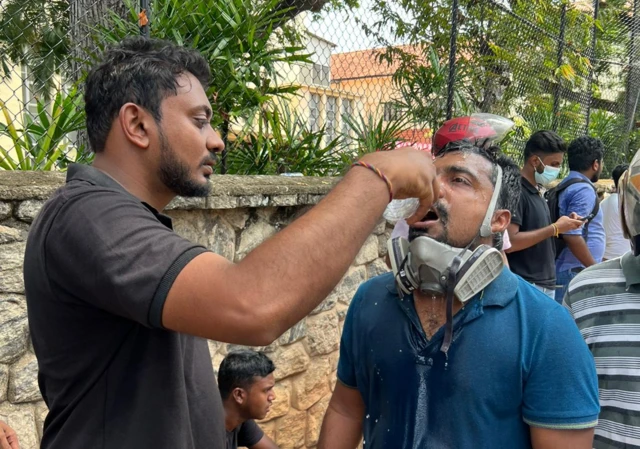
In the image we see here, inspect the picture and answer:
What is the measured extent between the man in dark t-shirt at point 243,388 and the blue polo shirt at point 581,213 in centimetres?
331

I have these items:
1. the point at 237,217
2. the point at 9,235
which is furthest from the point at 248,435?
the point at 9,235

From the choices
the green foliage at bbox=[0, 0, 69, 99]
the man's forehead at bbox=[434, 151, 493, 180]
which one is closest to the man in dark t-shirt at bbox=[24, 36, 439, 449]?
the man's forehead at bbox=[434, 151, 493, 180]

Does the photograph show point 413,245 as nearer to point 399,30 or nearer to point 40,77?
point 40,77

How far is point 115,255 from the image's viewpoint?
1112 millimetres

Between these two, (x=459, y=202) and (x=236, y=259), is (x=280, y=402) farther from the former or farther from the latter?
(x=459, y=202)

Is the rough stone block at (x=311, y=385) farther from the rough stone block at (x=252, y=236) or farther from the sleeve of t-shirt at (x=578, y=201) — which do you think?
the sleeve of t-shirt at (x=578, y=201)

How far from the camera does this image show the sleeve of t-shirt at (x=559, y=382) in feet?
5.07

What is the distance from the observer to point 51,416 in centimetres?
139

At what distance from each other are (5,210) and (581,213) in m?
4.63

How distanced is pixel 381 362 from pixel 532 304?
19.7 inches

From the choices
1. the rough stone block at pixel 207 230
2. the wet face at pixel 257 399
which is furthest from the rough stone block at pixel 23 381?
the wet face at pixel 257 399

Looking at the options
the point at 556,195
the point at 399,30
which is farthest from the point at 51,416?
the point at 399,30

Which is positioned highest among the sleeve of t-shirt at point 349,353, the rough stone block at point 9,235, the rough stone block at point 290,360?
the rough stone block at point 9,235

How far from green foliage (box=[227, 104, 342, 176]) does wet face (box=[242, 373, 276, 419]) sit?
1726mm
